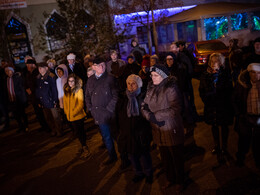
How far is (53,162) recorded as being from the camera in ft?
16.0

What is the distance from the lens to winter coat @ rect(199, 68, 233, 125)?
3729 mm

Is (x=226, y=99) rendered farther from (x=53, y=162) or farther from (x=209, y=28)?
(x=209, y=28)

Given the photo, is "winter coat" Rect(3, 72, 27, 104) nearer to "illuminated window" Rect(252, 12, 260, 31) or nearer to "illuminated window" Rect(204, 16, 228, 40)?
"illuminated window" Rect(204, 16, 228, 40)

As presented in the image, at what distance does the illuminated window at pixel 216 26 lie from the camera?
57.9 ft

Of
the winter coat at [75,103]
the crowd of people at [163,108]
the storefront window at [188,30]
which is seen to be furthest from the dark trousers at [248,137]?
the storefront window at [188,30]

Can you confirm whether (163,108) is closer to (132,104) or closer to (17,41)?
(132,104)

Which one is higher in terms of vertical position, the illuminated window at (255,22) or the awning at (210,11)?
the awning at (210,11)

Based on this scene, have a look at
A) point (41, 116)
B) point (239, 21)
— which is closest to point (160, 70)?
point (41, 116)

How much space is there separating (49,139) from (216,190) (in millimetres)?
4587

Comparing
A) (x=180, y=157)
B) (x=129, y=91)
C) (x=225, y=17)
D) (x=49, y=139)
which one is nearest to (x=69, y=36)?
(x=49, y=139)

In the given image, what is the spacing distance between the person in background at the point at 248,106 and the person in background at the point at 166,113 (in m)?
1.08

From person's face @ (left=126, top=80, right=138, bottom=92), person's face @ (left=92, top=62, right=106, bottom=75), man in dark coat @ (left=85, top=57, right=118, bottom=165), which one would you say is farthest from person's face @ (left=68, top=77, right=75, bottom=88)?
person's face @ (left=126, top=80, right=138, bottom=92)

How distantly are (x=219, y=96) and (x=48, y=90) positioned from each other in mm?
4150

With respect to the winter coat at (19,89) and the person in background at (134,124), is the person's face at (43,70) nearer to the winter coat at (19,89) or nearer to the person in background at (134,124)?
the winter coat at (19,89)
